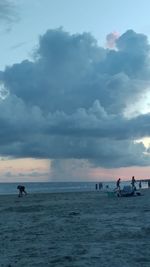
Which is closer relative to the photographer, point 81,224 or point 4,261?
point 4,261

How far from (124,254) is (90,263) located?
1.57 metres

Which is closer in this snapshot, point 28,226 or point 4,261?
point 4,261

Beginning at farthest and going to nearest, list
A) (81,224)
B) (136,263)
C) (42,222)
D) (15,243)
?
Answer: (42,222) < (81,224) < (15,243) < (136,263)

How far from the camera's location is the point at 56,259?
48.4 feet

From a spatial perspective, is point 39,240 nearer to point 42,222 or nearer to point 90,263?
point 90,263

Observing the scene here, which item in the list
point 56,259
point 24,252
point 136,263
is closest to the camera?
point 136,263

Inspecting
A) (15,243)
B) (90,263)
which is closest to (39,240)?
(15,243)

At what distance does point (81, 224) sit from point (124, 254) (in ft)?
29.3

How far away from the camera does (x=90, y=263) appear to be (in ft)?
45.9

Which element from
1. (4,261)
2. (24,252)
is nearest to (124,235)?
(24,252)

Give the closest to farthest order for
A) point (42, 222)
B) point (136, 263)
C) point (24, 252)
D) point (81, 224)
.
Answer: point (136, 263) → point (24, 252) → point (81, 224) → point (42, 222)

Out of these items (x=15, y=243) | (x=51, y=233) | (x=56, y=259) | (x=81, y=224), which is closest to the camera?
(x=56, y=259)

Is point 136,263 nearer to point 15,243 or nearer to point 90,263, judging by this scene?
point 90,263

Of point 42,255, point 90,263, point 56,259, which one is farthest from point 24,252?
point 90,263
